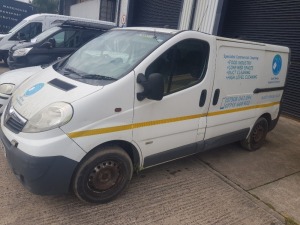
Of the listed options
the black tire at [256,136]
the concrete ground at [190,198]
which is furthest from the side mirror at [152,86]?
the black tire at [256,136]

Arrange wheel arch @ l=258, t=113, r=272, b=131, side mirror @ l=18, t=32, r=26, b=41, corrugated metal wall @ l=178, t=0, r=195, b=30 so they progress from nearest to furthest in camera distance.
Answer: wheel arch @ l=258, t=113, r=272, b=131, corrugated metal wall @ l=178, t=0, r=195, b=30, side mirror @ l=18, t=32, r=26, b=41

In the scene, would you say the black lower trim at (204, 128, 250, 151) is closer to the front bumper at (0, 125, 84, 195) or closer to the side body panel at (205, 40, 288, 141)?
the side body panel at (205, 40, 288, 141)

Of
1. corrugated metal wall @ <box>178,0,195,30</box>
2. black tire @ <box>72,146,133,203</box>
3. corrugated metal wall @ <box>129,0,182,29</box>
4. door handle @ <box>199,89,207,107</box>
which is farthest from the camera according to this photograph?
corrugated metal wall @ <box>129,0,182,29</box>

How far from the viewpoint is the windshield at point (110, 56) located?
3.10m

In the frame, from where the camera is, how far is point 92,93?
2.78 meters

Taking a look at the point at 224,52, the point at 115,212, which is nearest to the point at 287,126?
the point at 224,52

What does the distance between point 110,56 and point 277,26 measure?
236 inches

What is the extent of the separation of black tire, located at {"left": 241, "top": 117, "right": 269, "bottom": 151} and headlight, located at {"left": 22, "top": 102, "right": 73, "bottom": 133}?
11.2ft

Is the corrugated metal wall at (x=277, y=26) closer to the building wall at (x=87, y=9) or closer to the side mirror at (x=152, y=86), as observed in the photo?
the side mirror at (x=152, y=86)

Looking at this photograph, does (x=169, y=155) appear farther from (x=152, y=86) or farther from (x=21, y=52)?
(x=21, y=52)

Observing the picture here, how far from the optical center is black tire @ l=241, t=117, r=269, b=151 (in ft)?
16.4

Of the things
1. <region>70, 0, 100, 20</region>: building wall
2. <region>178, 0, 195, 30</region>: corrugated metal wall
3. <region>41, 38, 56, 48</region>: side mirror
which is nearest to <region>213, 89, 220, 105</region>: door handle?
<region>41, 38, 56, 48</region>: side mirror

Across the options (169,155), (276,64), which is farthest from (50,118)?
(276,64)

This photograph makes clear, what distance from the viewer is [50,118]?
105 inches
